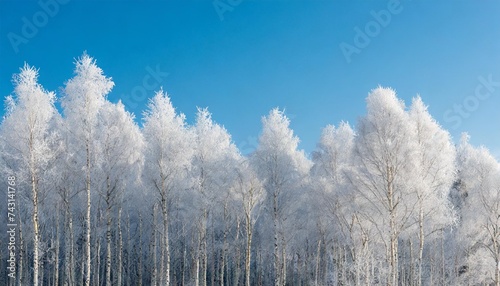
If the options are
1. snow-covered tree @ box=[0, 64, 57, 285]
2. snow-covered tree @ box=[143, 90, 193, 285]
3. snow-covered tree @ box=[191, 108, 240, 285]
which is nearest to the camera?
snow-covered tree @ box=[0, 64, 57, 285]

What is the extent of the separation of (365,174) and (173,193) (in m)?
12.6

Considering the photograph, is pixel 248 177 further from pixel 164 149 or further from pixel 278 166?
pixel 164 149

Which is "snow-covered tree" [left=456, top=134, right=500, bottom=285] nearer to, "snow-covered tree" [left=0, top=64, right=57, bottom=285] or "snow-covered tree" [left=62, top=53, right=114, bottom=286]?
"snow-covered tree" [left=62, top=53, right=114, bottom=286]

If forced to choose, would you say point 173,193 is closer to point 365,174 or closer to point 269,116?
point 269,116

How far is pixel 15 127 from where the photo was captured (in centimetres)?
2084

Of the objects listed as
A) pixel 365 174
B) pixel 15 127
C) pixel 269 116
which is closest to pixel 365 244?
pixel 365 174

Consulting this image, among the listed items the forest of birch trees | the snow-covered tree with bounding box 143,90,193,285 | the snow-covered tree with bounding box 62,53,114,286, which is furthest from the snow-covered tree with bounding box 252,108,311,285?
the snow-covered tree with bounding box 62,53,114,286

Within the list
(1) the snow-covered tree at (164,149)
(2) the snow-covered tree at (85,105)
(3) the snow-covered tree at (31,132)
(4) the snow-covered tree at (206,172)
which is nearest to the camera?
(3) the snow-covered tree at (31,132)

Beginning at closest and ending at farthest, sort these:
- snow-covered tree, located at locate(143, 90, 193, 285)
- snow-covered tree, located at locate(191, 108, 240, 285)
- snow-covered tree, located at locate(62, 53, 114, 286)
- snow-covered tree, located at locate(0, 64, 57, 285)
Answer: snow-covered tree, located at locate(0, 64, 57, 285)
snow-covered tree, located at locate(62, 53, 114, 286)
snow-covered tree, located at locate(143, 90, 193, 285)
snow-covered tree, located at locate(191, 108, 240, 285)

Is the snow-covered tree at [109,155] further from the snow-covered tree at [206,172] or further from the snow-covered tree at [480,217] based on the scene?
the snow-covered tree at [480,217]

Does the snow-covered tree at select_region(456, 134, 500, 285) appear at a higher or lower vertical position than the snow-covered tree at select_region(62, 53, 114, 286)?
lower

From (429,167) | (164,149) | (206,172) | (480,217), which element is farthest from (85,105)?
(480,217)

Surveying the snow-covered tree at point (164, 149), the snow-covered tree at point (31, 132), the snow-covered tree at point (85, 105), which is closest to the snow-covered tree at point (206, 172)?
the snow-covered tree at point (164, 149)

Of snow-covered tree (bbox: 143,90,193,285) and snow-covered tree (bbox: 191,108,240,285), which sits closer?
snow-covered tree (bbox: 143,90,193,285)
